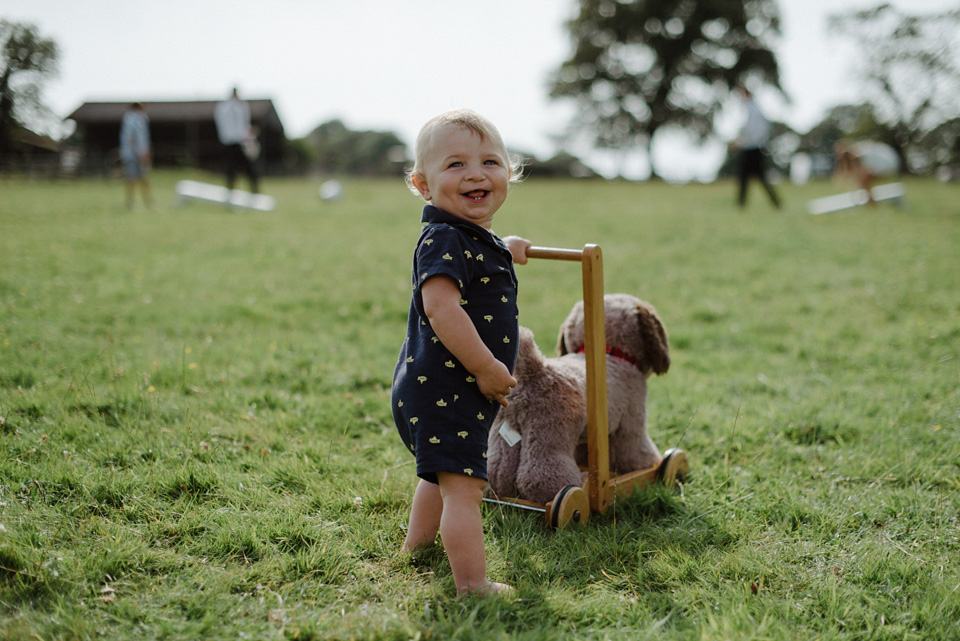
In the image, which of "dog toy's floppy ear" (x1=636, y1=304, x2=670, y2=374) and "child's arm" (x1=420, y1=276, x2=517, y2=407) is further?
"dog toy's floppy ear" (x1=636, y1=304, x2=670, y2=374)

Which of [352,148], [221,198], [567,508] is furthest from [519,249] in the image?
[352,148]

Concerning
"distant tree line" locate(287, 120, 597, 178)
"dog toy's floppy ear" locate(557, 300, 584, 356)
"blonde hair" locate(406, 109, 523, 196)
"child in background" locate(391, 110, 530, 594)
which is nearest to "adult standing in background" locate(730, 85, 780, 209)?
"dog toy's floppy ear" locate(557, 300, 584, 356)

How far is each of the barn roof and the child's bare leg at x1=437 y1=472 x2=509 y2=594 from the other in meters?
48.3

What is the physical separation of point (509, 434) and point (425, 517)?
59 cm

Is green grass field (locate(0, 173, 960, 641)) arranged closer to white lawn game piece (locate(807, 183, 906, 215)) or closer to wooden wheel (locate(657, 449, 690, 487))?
wooden wheel (locate(657, 449, 690, 487))

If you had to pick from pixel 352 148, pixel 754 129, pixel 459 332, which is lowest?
pixel 459 332

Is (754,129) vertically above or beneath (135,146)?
beneath

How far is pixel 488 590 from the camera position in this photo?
8.31 feet

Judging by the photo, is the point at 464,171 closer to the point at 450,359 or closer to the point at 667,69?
the point at 450,359

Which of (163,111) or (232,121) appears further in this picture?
(163,111)

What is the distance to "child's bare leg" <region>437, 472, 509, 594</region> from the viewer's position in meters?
2.52

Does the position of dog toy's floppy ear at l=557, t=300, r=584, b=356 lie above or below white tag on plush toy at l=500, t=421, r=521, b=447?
above

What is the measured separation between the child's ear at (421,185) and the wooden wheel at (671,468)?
1829 mm

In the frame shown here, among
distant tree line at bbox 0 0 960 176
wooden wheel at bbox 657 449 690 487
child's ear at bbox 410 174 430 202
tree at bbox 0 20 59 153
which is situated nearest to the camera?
child's ear at bbox 410 174 430 202
